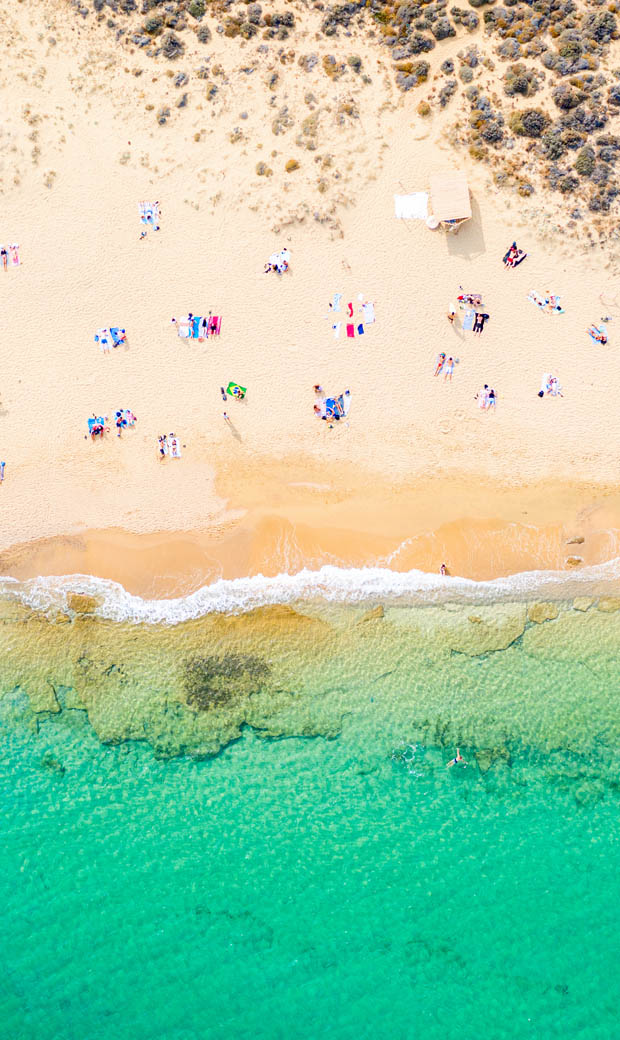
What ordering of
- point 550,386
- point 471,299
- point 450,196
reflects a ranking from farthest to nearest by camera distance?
point 550,386
point 471,299
point 450,196

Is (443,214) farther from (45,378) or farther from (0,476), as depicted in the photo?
(0,476)

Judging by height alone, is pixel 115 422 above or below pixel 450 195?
below

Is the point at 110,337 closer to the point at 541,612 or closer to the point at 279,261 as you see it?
the point at 279,261

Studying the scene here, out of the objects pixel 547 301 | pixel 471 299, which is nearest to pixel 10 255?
pixel 471 299

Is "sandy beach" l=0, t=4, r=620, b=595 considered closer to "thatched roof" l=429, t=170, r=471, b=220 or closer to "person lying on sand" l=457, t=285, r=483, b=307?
"person lying on sand" l=457, t=285, r=483, b=307

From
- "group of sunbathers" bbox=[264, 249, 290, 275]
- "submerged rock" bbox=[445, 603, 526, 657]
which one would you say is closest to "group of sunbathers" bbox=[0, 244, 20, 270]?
"group of sunbathers" bbox=[264, 249, 290, 275]

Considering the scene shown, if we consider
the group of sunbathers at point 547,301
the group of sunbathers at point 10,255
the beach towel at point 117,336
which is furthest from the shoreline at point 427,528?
the group of sunbathers at point 10,255

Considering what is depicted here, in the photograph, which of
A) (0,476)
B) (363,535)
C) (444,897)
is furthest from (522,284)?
(444,897)
